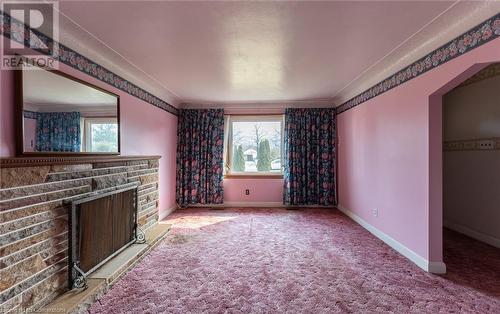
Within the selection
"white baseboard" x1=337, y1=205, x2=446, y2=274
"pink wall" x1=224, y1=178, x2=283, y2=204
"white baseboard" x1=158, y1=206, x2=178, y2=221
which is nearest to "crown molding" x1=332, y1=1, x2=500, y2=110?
"white baseboard" x1=337, y1=205, x2=446, y2=274

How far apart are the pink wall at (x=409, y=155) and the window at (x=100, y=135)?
3.43 meters

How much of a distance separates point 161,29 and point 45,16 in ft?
2.76

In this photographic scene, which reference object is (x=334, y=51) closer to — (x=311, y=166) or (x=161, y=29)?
(x=161, y=29)

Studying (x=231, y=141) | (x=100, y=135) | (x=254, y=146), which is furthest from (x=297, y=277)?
(x=231, y=141)

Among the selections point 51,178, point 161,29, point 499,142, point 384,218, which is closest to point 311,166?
point 384,218

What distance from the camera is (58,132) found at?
6.89ft

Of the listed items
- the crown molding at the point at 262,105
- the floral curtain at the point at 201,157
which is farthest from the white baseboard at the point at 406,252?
the floral curtain at the point at 201,157

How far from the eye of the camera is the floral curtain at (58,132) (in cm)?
193

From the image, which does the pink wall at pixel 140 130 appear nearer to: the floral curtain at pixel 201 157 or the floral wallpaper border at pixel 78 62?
the floral wallpaper border at pixel 78 62

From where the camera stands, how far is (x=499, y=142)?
309 cm

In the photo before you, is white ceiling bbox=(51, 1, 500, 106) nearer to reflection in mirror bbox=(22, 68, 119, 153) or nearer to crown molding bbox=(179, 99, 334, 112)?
reflection in mirror bbox=(22, 68, 119, 153)

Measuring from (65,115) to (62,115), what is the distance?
2cm

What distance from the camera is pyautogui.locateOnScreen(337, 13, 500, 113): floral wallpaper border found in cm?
182

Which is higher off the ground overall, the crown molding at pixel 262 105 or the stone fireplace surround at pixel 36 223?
the crown molding at pixel 262 105
